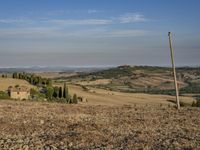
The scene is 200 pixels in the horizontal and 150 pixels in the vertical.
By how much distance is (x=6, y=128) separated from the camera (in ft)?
67.3

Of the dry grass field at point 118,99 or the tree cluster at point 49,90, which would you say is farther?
the dry grass field at point 118,99

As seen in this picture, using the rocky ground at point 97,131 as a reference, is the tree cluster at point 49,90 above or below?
below

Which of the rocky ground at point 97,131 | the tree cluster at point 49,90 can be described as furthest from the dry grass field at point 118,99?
the rocky ground at point 97,131

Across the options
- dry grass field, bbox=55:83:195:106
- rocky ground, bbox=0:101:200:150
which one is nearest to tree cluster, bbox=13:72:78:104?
dry grass field, bbox=55:83:195:106

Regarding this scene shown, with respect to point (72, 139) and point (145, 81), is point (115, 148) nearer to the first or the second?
point (72, 139)

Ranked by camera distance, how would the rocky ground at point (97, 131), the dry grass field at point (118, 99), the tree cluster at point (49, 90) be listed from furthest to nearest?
the dry grass field at point (118, 99), the tree cluster at point (49, 90), the rocky ground at point (97, 131)

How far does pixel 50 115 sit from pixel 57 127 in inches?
217

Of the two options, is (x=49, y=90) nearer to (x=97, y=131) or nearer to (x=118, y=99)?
(x=118, y=99)

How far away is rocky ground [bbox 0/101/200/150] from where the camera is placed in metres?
15.7

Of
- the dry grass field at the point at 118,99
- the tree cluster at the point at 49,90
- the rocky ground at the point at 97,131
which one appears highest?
the rocky ground at the point at 97,131

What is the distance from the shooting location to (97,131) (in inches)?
755

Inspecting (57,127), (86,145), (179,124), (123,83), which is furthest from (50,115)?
(123,83)

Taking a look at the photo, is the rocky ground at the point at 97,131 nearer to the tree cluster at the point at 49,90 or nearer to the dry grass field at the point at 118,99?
the tree cluster at the point at 49,90

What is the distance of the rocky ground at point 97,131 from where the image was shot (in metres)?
15.7
